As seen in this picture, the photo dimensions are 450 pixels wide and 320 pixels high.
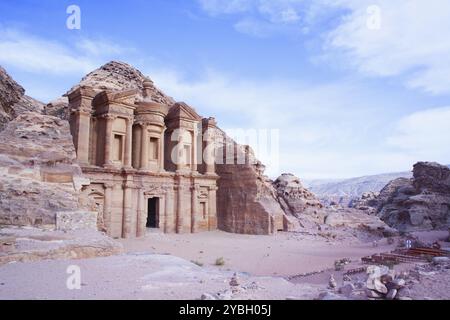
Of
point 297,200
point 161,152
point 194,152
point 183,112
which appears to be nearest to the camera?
point 161,152

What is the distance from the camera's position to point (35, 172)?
12664mm

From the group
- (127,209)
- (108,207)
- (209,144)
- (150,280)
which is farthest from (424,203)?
(150,280)

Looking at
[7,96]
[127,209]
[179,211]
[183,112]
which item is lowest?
[179,211]

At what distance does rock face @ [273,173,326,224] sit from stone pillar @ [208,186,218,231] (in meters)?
6.20

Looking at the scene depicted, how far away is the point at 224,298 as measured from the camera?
5.71 meters

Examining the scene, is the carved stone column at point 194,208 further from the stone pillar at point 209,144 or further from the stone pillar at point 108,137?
the stone pillar at point 108,137

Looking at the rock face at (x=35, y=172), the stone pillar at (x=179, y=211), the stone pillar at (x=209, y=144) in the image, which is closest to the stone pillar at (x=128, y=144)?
the stone pillar at (x=179, y=211)

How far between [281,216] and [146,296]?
22.6m

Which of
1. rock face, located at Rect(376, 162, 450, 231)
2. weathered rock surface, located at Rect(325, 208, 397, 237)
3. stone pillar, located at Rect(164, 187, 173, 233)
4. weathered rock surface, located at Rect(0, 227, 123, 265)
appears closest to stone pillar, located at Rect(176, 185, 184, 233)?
stone pillar, located at Rect(164, 187, 173, 233)

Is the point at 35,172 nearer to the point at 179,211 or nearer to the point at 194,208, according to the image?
the point at 179,211

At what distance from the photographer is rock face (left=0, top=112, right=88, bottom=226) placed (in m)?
10.9

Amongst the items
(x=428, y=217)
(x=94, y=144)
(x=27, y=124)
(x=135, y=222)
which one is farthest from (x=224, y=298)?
(x=428, y=217)

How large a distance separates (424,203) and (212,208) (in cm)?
2018
